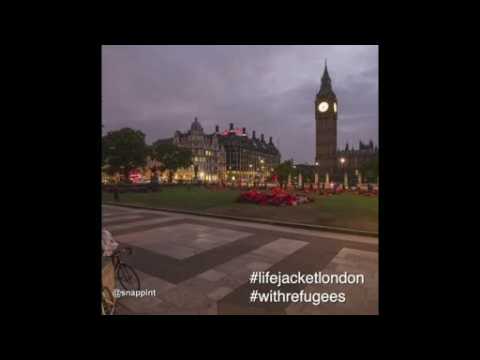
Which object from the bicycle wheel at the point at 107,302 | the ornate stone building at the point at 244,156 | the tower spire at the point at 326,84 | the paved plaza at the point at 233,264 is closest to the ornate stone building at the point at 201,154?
the ornate stone building at the point at 244,156

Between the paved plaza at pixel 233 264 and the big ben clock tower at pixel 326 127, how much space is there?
238 feet

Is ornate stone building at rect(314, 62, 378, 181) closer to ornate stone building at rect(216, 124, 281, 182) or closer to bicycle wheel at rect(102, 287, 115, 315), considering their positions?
ornate stone building at rect(216, 124, 281, 182)

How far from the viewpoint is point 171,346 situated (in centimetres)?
266

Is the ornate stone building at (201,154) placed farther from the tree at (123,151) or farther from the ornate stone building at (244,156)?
the tree at (123,151)

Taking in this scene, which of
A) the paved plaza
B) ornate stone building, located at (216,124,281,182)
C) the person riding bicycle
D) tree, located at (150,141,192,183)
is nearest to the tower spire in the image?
ornate stone building, located at (216,124,281,182)

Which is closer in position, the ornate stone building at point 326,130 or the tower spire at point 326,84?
the ornate stone building at point 326,130

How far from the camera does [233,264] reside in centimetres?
565

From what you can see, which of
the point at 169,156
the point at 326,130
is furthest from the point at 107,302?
the point at 326,130

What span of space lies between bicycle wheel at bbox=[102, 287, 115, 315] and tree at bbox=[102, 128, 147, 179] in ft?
101

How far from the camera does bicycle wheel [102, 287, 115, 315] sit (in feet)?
11.2

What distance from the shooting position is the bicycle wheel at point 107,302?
134 inches

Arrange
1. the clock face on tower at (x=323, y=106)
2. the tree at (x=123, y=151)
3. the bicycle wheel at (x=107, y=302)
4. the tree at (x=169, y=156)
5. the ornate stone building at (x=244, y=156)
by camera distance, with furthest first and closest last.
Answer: the ornate stone building at (x=244, y=156) → the clock face on tower at (x=323, y=106) → the tree at (x=169, y=156) → the tree at (x=123, y=151) → the bicycle wheel at (x=107, y=302)

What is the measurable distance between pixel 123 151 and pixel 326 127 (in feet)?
229
